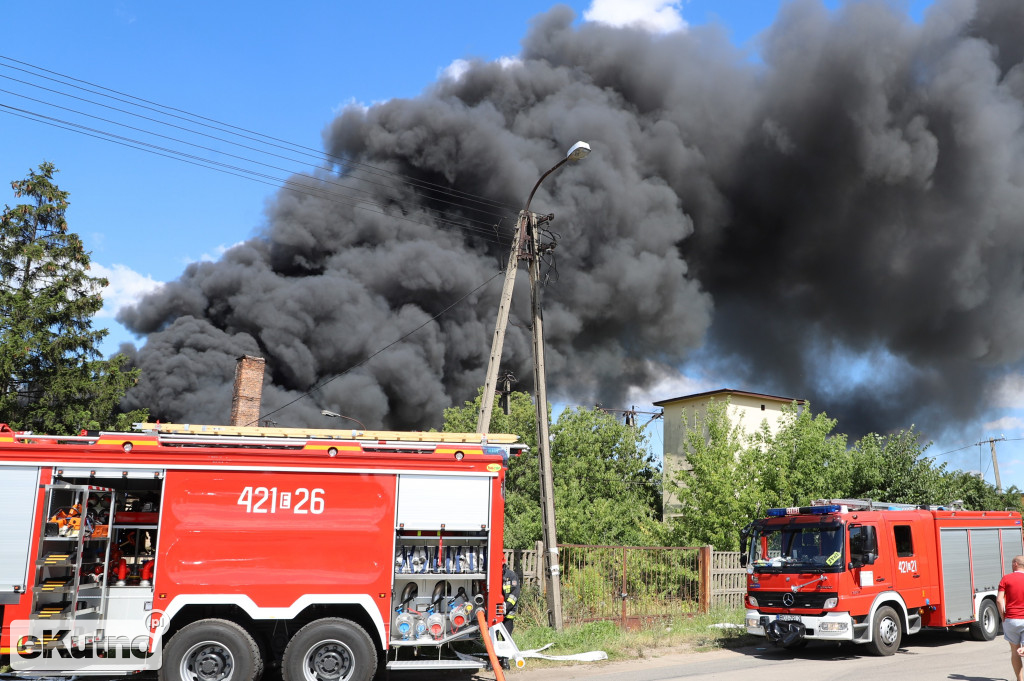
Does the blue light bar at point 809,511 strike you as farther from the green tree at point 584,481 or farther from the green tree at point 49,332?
the green tree at point 49,332

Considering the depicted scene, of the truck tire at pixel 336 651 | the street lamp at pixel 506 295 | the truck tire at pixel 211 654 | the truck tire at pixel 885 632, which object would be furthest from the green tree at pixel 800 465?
the truck tire at pixel 211 654

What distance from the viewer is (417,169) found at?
4219 centimetres

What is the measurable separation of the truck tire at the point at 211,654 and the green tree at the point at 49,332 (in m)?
15.7

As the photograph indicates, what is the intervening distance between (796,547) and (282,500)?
Result: 7172mm

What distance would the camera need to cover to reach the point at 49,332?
20812 mm

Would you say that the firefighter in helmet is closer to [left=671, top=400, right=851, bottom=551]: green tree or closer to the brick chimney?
[left=671, top=400, right=851, bottom=551]: green tree

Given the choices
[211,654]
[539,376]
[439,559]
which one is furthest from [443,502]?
[539,376]

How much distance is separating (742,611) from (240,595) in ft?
32.8

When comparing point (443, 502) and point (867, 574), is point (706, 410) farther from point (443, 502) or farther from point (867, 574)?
point (443, 502)

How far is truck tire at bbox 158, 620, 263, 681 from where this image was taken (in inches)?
275

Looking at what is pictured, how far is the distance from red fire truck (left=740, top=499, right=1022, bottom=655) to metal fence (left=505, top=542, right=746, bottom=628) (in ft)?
6.72

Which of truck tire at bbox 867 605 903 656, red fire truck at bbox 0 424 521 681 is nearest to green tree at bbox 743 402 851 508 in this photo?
truck tire at bbox 867 605 903 656

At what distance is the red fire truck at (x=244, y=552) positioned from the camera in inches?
277

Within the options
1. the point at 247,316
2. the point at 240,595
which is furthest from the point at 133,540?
the point at 247,316
